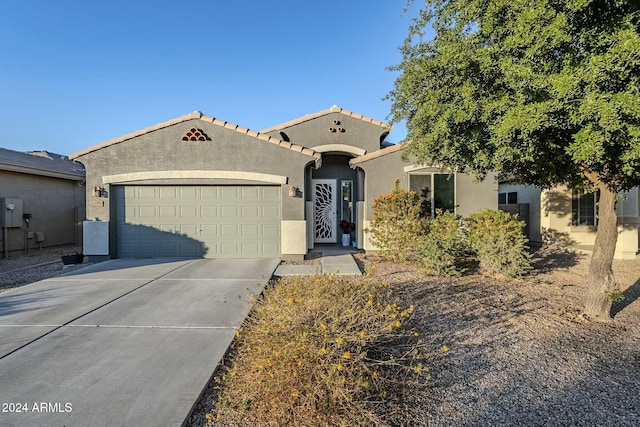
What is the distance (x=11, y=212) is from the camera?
11438 millimetres

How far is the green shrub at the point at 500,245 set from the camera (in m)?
7.27

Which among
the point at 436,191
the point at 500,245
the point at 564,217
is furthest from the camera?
the point at 564,217

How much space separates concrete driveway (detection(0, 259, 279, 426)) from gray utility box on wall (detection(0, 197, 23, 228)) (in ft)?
21.6

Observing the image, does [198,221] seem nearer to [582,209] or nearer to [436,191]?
[436,191]

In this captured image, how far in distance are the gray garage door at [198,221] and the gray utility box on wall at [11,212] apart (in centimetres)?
492

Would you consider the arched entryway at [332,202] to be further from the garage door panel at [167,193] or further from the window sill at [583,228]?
the window sill at [583,228]

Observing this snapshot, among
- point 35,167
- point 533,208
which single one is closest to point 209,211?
point 35,167

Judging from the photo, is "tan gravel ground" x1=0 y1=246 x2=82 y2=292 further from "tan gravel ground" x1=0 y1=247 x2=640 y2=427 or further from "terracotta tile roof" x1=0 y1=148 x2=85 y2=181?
"terracotta tile roof" x1=0 y1=148 x2=85 y2=181

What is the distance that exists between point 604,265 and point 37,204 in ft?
57.9

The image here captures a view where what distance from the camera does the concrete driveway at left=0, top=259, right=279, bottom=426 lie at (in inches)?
110

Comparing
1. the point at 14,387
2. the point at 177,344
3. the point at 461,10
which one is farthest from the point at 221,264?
the point at 461,10

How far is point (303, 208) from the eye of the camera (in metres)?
9.91

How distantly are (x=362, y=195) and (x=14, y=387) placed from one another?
9.87m

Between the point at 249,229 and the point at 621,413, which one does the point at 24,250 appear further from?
the point at 621,413
